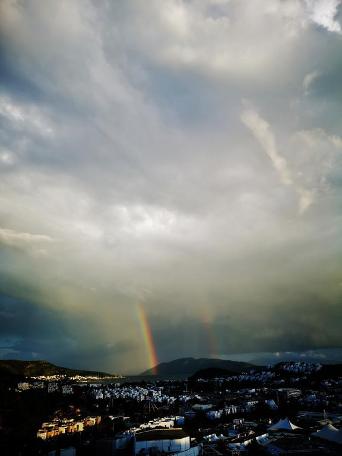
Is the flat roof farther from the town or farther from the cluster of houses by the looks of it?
the cluster of houses

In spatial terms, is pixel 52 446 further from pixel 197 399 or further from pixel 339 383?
pixel 339 383

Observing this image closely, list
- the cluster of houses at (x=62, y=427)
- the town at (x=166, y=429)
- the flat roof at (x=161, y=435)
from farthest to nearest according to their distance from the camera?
1. the cluster of houses at (x=62, y=427)
2. the flat roof at (x=161, y=435)
3. the town at (x=166, y=429)

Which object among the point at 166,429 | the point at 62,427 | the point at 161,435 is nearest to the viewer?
the point at 161,435

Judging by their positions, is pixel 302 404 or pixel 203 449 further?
pixel 302 404

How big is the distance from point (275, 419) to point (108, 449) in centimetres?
3337

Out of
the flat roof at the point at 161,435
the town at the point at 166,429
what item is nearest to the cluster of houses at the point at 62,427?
the town at the point at 166,429

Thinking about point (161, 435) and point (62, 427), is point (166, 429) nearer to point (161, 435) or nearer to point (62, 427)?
point (161, 435)

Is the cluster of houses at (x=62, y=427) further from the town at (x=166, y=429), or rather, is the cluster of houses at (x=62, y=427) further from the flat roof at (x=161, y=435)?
the flat roof at (x=161, y=435)

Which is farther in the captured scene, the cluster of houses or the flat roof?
the cluster of houses

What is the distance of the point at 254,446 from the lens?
117ft

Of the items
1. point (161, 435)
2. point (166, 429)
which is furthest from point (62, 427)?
point (161, 435)

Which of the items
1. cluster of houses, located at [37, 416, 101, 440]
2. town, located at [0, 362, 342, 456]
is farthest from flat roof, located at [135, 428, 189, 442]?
cluster of houses, located at [37, 416, 101, 440]

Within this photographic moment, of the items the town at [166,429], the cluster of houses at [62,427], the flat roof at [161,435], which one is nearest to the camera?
the town at [166,429]

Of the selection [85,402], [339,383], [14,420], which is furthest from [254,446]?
[339,383]
